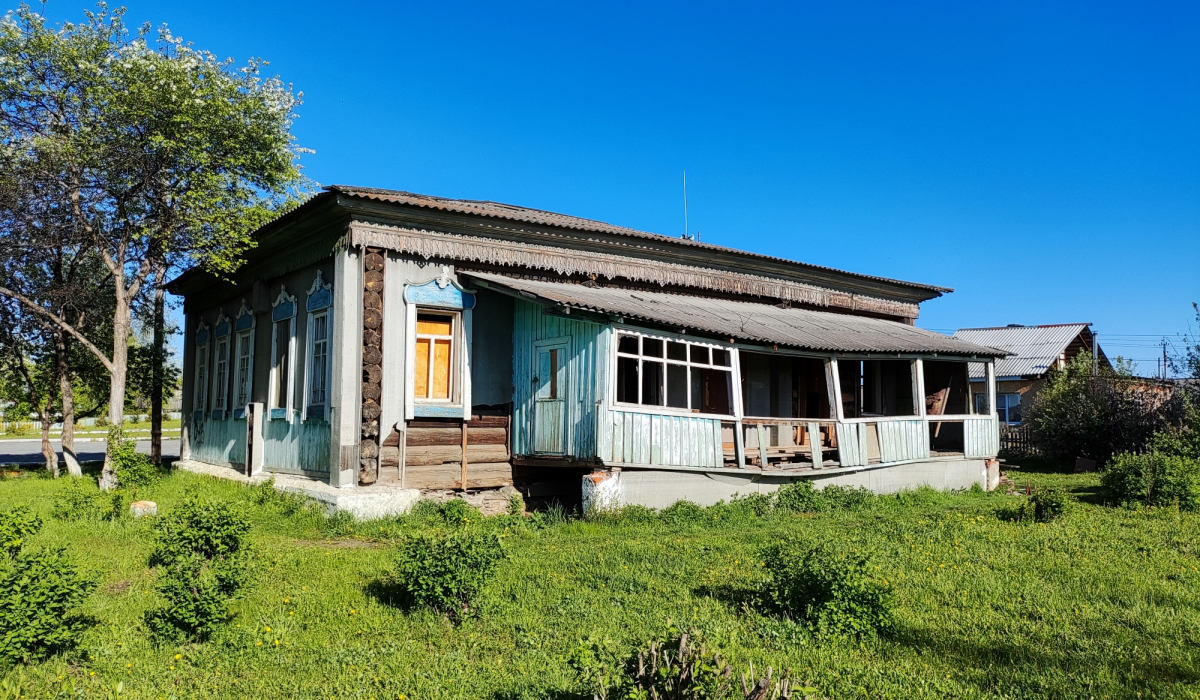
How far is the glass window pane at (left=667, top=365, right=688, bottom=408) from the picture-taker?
15148 millimetres

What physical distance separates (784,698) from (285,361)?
12697 mm

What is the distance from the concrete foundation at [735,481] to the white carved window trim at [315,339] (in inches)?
177

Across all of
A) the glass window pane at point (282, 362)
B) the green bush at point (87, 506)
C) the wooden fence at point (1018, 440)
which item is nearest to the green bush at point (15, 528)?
the green bush at point (87, 506)

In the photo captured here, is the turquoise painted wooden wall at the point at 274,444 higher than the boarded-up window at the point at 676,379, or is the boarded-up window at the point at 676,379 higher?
the boarded-up window at the point at 676,379

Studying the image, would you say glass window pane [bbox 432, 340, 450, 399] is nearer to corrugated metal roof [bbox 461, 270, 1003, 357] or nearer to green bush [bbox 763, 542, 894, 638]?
corrugated metal roof [bbox 461, 270, 1003, 357]

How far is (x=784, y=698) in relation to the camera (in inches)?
151

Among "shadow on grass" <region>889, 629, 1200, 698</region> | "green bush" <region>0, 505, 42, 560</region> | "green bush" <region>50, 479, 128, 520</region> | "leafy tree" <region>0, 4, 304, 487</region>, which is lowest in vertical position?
"shadow on grass" <region>889, 629, 1200, 698</region>

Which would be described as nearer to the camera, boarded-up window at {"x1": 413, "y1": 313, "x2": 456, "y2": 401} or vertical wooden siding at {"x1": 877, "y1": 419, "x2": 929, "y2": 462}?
boarded-up window at {"x1": 413, "y1": 313, "x2": 456, "y2": 401}

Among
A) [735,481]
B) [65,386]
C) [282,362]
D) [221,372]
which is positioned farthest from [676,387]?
[65,386]

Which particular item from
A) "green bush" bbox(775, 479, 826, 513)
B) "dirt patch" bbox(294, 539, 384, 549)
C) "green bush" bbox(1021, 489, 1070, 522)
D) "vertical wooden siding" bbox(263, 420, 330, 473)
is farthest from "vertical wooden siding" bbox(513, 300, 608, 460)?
"green bush" bbox(1021, 489, 1070, 522)

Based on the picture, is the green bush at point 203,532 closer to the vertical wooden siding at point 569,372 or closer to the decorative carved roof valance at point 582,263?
the vertical wooden siding at point 569,372

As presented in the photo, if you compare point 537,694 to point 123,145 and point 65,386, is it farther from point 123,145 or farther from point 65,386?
point 65,386

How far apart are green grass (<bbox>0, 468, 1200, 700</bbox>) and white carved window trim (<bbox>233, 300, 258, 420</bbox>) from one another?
5215 millimetres

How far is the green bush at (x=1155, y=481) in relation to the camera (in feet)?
42.2
